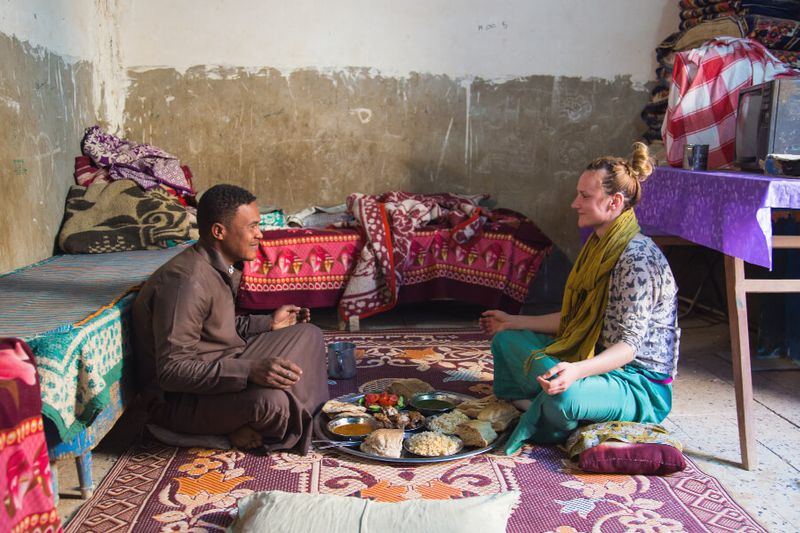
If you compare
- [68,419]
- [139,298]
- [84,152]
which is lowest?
[68,419]

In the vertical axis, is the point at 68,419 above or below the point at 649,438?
above

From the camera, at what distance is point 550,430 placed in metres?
3.02

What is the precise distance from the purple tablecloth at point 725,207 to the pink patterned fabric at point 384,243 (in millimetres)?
1707

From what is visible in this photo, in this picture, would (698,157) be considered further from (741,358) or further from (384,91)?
(384,91)

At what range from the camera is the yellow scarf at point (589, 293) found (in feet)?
9.85

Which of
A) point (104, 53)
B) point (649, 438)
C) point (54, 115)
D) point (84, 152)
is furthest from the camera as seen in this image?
point (104, 53)

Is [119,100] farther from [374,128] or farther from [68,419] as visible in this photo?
[68,419]

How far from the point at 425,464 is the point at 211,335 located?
991 millimetres

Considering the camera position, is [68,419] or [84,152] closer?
[68,419]

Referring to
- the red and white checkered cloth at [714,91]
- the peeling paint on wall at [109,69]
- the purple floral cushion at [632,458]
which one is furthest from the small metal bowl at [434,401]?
the peeling paint on wall at [109,69]

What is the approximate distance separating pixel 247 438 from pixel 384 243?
2212 mm

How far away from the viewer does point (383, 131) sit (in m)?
5.94

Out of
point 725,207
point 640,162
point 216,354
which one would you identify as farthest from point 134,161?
point 725,207

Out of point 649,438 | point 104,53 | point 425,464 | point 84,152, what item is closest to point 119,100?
point 104,53
